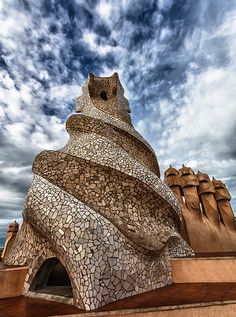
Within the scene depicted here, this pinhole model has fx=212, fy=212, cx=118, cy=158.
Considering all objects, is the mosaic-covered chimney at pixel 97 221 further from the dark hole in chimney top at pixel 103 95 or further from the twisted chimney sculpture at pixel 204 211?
the twisted chimney sculpture at pixel 204 211

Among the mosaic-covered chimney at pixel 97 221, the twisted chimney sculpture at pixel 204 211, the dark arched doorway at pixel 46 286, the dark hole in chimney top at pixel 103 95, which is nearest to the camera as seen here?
the mosaic-covered chimney at pixel 97 221

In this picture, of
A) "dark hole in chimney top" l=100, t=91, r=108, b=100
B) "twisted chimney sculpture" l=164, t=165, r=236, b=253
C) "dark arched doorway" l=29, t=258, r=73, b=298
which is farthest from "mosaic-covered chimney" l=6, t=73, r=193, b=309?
"twisted chimney sculpture" l=164, t=165, r=236, b=253

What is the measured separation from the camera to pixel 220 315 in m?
2.82

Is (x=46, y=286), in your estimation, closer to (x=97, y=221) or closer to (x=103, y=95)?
(x=97, y=221)

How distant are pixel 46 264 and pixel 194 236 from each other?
6.37m

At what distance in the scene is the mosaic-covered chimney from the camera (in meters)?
3.33

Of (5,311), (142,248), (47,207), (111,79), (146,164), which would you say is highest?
(111,79)

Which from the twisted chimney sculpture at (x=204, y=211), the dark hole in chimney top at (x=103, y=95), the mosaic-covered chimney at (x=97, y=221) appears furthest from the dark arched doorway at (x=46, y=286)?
the dark hole in chimney top at (x=103, y=95)

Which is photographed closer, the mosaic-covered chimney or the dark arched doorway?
the mosaic-covered chimney

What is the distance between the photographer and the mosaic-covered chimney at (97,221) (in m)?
3.33

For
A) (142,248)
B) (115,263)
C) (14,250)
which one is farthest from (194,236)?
(14,250)

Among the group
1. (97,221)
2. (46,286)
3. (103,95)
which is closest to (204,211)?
(103,95)

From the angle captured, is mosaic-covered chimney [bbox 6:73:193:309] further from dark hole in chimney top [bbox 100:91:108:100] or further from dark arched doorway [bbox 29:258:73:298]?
dark hole in chimney top [bbox 100:91:108:100]

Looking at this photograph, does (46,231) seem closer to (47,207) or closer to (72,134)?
(47,207)
